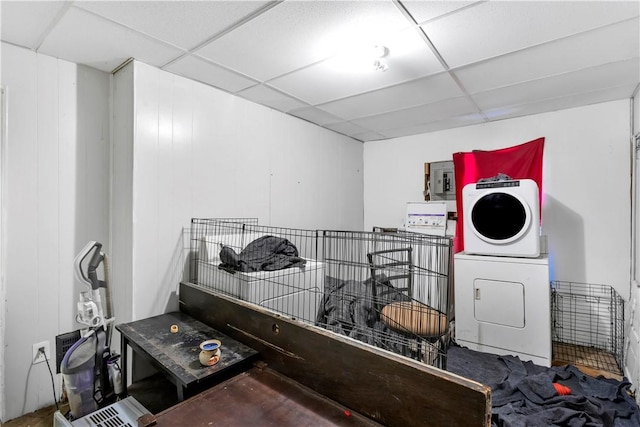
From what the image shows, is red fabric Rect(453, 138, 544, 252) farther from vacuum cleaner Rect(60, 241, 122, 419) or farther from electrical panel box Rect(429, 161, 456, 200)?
vacuum cleaner Rect(60, 241, 122, 419)

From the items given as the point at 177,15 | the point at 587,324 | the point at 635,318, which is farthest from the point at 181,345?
the point at 587,324

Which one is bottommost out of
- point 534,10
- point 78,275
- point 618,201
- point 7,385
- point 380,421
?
point 7,385

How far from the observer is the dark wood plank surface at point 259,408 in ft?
3.70

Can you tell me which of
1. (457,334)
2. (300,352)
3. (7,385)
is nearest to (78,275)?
(7,385)

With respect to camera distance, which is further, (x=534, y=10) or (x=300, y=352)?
(x=534, y=10)

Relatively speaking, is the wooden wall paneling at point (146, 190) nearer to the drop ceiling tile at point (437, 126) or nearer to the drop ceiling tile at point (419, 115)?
the drop ceiling tile at point (419, 115)

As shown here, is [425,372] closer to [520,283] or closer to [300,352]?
[300,352]

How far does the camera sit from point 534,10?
1.57m

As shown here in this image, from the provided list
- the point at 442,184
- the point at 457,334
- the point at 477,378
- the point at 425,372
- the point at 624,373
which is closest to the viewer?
the point at 425,372

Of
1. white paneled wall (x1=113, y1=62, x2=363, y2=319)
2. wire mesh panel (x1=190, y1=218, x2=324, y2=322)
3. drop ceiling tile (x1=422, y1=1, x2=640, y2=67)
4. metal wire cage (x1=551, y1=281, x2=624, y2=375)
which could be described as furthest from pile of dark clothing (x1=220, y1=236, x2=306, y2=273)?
metal wire cage (x1=551, y1=281, x2=624, y2=375)

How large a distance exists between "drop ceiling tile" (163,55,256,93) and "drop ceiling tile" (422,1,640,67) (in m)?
1.42

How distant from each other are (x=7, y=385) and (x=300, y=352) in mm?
1963

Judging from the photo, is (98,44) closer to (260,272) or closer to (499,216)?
(260,272)

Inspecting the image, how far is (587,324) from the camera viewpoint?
2975mm
